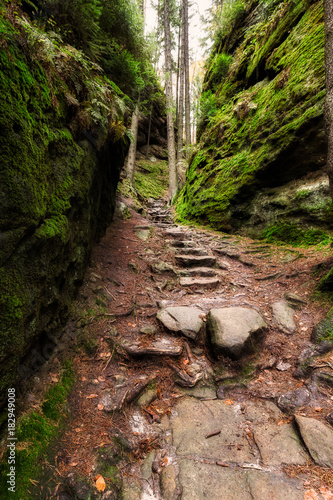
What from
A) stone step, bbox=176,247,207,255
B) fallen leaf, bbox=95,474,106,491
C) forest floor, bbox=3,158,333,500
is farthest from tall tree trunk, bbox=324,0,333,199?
fallen leaf, bbox=95,474,106,491

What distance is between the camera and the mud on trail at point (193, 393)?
2.12 meters

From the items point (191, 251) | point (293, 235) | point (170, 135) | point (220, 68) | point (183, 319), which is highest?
point (220, 68)

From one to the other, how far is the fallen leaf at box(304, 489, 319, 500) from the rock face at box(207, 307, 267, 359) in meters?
1.61

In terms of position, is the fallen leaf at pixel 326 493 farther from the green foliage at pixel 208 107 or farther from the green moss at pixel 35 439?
the green foliage at pixel 208 107

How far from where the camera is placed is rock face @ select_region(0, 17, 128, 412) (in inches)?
81.3

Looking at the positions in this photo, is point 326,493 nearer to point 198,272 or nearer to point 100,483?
point 100,483

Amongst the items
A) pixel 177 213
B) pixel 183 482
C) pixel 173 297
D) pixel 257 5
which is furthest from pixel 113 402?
pixel 257 5

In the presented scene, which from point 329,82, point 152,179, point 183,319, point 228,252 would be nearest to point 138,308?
point 183,319

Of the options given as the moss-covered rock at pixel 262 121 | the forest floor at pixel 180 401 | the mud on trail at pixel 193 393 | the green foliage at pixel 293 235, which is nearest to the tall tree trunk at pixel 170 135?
the moss-covered rock at pixel 262 121

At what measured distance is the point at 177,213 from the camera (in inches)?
519

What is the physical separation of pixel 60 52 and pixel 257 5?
14170 millimetres

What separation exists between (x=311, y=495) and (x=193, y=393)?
1509 mm

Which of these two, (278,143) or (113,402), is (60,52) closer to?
(113,402)

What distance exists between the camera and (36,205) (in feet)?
8.10
